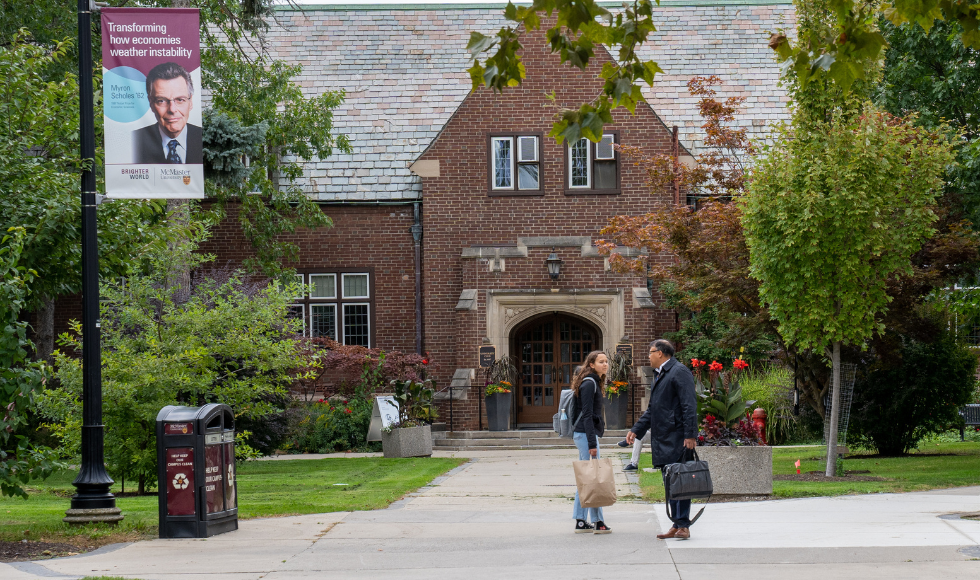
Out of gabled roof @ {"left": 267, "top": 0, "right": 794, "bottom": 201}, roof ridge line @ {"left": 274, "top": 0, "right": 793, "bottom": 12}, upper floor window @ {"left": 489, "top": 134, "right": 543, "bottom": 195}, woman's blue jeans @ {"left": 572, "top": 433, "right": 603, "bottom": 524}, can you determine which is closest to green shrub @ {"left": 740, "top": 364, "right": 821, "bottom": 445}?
upper floor window @ {"left": 489, "top": 134, "right": 543, "bottom": 195}

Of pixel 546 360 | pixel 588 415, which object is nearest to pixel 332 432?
pixel 546 360

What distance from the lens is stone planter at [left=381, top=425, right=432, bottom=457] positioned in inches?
728

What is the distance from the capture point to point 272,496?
12.2 m

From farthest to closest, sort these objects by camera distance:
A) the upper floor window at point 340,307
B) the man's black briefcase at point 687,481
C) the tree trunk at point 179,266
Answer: the upper floor window at point 340,307 → the tree trunk at point 179,266 → the man's black briefcase at point 687,481

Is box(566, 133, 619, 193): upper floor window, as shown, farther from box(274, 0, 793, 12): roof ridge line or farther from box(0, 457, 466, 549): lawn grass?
box(0, 457, 466, 549): lawn grass

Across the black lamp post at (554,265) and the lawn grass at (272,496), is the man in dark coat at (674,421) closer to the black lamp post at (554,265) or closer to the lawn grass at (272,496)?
the lawn grass at (272,496)

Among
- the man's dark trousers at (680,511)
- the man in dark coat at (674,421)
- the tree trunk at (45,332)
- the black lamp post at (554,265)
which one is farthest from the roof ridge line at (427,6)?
the man's dark trousers at (680,511)

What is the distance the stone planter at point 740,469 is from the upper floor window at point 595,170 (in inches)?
497

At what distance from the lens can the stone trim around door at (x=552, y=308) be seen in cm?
2211

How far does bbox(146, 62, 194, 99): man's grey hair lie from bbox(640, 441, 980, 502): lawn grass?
6.25 meters

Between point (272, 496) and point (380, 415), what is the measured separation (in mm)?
8913

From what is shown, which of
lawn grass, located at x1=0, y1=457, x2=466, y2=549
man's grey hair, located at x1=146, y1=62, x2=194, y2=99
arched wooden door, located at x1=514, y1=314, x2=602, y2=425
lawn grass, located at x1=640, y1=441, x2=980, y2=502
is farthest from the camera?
arched wooden door, located at x1=514, y1=314, x2=602, y2=425

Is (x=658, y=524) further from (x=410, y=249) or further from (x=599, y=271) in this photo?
(x=410, y=249)

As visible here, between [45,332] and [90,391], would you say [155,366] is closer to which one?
[90,391]
